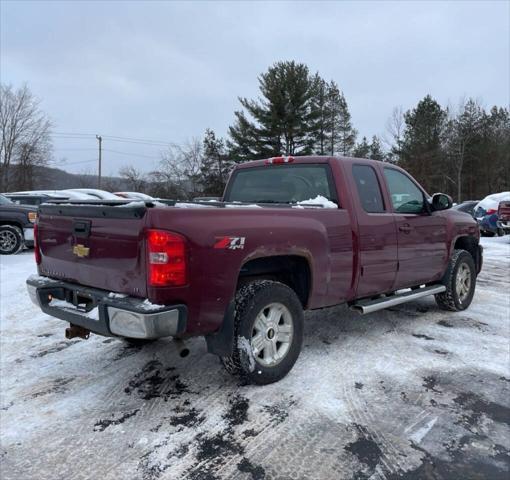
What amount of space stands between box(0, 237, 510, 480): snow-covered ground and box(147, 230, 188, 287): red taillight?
99 centimetres

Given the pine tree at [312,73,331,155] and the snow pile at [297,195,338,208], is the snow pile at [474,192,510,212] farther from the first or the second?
the pine tree at [312,73,331,155]

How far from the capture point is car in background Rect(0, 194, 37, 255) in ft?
35.0

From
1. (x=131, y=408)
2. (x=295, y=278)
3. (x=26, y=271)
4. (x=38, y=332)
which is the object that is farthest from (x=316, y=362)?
(x=26, y=271)

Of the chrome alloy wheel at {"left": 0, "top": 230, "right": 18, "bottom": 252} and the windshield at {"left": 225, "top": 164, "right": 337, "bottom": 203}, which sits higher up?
the windshield at {"left": 225, "top": 164, "right": 337, "bottom": 203}

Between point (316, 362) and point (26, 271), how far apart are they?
21.2 feet

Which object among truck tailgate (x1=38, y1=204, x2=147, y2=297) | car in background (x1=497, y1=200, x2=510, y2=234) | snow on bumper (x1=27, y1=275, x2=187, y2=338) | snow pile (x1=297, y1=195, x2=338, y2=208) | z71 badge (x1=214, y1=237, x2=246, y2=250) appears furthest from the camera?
car in background (x1=497, y1=200, x2=510, y2=234)

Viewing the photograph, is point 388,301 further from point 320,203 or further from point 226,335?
point 226,335

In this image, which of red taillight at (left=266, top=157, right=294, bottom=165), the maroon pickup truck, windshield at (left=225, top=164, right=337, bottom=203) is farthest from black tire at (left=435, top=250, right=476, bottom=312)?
red taillight at (left=266, top=157, right=294, bottom=165)

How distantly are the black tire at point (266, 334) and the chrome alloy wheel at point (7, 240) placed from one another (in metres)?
8.93

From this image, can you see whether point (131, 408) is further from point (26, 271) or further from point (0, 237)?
point (0, 237)

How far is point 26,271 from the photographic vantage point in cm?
859

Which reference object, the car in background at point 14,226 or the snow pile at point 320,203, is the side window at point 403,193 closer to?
the snow pile at point 320,203

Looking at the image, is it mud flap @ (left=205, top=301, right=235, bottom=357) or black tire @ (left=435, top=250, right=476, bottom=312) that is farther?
black tire @ (left=435, top=250, right=476, bottom=312)

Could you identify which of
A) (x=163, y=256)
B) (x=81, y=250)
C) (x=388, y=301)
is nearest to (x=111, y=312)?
(x=163, y=256)
